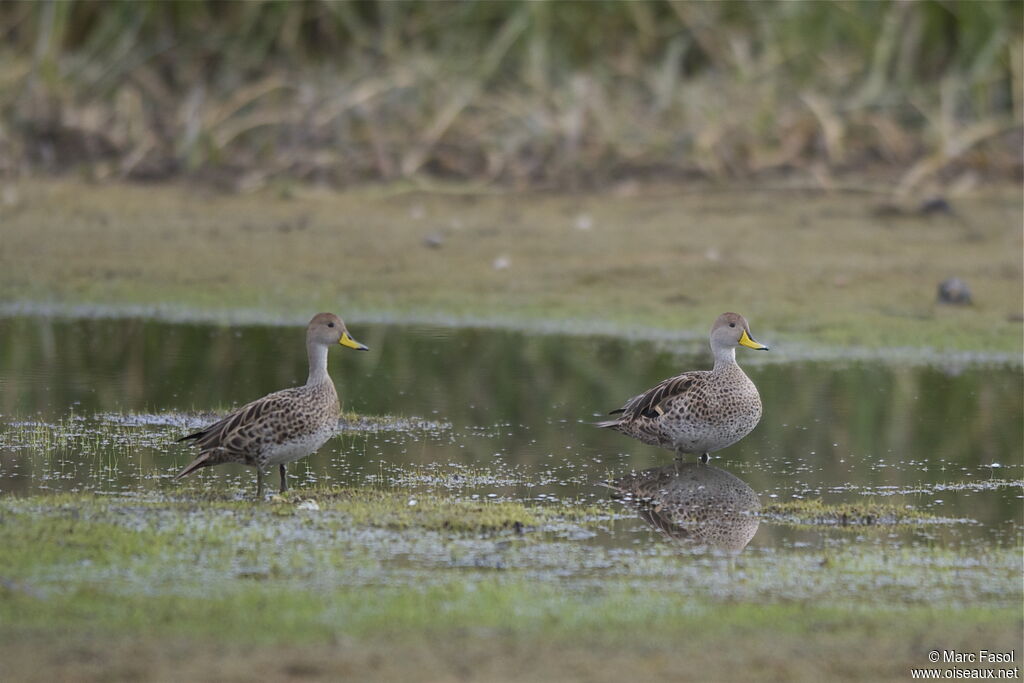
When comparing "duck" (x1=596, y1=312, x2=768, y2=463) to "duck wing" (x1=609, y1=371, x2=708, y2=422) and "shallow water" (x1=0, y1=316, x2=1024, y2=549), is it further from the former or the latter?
"shallow water" (x1=0, y1=316, x2=1024, y2=549)

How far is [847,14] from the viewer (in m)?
19.6

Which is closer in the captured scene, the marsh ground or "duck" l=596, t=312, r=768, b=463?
the marsh ground

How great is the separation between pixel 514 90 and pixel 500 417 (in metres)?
9.31

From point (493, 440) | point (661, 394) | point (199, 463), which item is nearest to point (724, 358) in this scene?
point (661, 394)

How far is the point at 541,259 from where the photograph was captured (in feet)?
52.2

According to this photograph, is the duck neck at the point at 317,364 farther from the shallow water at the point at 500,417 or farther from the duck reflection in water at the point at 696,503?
the duck reflection in water at the point at 696,503

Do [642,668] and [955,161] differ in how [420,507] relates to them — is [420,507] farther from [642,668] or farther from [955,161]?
[955,161]

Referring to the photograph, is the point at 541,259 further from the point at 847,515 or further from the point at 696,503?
the point at 847,515

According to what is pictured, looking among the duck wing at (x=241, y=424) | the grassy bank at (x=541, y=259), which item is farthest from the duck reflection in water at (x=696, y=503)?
the grassy bank at (x=541, y=259)

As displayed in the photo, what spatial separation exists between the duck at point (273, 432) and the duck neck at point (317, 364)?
0.21 feet

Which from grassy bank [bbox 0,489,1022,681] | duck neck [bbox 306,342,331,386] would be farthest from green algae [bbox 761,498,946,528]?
duck neck [bbox 306,342,331,386]

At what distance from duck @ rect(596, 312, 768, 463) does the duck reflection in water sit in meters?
0.18

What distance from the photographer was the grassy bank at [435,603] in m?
5.73

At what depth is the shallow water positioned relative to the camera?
8.55m
